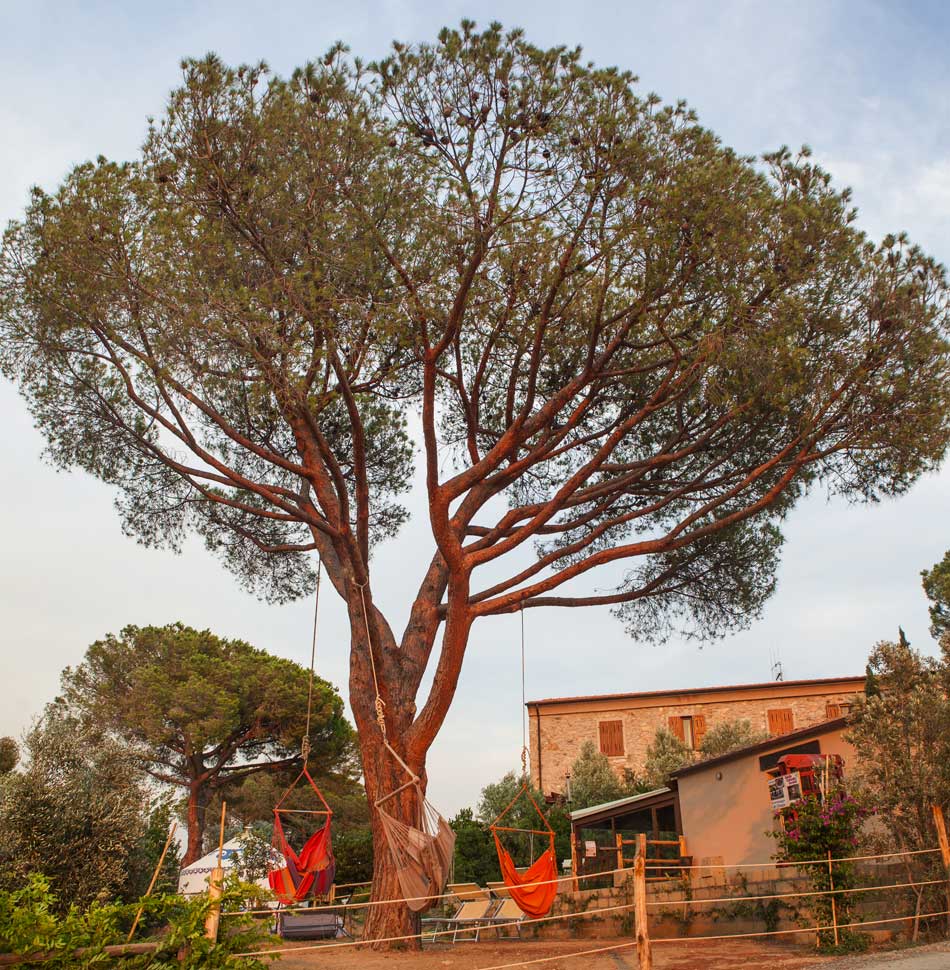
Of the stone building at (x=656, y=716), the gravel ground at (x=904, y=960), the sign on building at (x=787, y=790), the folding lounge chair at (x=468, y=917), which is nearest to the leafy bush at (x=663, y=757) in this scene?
the stone building at (x=656, y=716)

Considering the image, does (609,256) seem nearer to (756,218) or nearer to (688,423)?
(756,218)

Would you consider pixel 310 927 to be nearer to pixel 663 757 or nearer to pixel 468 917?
pixel 468 917

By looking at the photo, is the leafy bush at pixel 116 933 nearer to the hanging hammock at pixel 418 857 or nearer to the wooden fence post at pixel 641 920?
the wooden fence post at pixel 641 920

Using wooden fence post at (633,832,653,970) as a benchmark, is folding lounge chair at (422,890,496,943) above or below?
below

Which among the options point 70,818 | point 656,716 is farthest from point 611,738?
point 70,818

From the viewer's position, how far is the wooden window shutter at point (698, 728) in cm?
2472

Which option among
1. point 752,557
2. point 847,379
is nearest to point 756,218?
point 847,379

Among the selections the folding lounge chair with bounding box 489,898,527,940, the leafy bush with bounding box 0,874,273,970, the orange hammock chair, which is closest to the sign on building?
the folding lounge chair with bounding box 489,898,527,940

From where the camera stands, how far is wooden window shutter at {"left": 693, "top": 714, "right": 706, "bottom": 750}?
24.7m

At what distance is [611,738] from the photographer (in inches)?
987

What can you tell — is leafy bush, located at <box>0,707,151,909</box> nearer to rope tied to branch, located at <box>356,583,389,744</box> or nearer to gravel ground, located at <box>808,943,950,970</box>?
rope tied to branch, located at <box>356,583,389,744</box>

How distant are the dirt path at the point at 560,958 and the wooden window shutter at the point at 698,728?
16.0m

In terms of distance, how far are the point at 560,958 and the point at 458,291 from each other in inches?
234

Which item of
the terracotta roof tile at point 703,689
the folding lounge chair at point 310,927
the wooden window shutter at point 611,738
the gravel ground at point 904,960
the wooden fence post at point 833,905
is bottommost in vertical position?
the folding lounge chair at point 310,927
